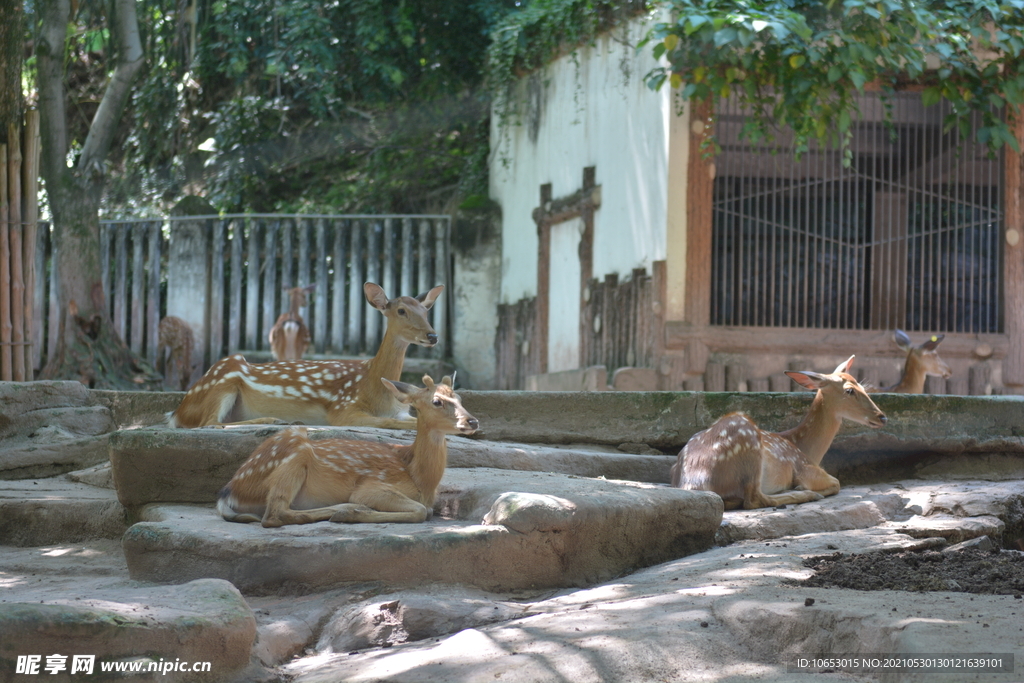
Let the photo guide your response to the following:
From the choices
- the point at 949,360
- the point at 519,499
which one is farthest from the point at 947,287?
the point at 519,499

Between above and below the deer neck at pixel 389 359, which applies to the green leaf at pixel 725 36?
above

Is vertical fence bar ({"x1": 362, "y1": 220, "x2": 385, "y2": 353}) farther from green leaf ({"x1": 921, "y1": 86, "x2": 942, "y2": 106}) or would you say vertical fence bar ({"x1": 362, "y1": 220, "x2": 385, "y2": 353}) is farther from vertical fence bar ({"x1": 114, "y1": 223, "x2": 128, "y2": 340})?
green leaf ({"x1": 921, "y1": 86, "x2": 942, "y2": 106})

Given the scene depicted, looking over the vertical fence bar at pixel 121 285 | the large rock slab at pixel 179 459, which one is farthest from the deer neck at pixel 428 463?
the vertical fence bar at pixel 121 285

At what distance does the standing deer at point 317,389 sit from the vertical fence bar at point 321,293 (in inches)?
273

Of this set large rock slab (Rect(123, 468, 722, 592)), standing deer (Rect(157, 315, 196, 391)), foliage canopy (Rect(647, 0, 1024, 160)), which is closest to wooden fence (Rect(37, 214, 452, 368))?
standing deer (Rect(157, 315, 196, 391))

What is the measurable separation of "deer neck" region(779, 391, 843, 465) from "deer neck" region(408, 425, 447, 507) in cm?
283

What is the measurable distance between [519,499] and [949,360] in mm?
8172

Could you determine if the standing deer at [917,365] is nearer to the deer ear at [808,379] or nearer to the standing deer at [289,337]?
the deer ear at [808,379]

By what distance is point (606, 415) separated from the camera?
794 centimetres

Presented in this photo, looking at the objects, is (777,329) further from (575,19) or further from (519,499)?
(519,499)

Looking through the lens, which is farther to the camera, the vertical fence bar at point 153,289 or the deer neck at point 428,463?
the vertical fence bar at point 153,289

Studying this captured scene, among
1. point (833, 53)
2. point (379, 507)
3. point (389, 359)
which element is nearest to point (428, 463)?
point (379, 507)

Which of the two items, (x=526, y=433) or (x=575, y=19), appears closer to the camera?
(x=526, y=433)

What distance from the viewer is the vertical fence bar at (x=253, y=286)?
1481 centimetres
